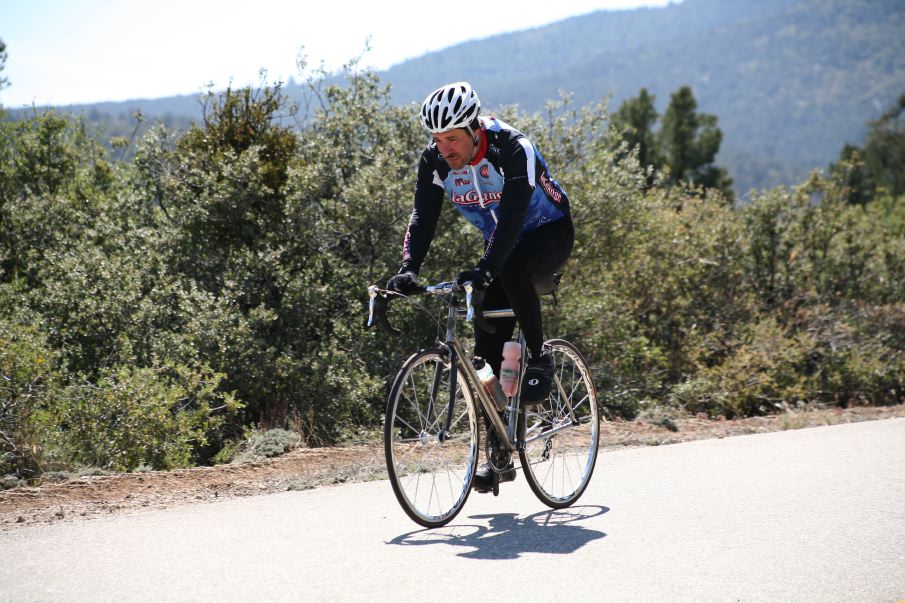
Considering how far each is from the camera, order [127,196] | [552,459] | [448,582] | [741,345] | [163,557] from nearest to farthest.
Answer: [448,582]
[163,557]
[552,459]
[127,196]
[741,345]

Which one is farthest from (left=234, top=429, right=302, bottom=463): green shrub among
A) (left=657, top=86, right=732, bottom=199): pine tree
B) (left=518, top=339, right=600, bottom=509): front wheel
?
(left=657, top=86, right=732, bottom=199): pine tree

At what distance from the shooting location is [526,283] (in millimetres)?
5074

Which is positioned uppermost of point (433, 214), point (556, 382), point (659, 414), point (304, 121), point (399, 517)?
point (304, 121)

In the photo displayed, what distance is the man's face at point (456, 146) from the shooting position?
494cm

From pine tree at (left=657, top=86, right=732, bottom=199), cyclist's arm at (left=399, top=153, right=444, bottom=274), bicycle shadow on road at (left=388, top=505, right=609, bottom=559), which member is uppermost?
pine tree at (left=657, top=86, right=732, bottom=199)

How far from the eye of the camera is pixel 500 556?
4.33 m

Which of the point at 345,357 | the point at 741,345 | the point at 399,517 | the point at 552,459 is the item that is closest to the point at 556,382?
the point at 552,459

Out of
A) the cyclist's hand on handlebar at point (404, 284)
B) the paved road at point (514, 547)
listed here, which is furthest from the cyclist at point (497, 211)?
the paved road at point (514, 547)

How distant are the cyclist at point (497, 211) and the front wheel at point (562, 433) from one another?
22 centimetres

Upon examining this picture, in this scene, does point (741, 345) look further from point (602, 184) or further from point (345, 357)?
point (345, 357)

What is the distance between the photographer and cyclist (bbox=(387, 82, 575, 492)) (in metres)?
4.83

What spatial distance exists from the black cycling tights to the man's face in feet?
2.01

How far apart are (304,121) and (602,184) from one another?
406cm

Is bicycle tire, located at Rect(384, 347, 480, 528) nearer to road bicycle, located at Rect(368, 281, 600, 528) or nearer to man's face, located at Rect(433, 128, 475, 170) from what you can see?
road bicycle, located at Rect(368, 281, 600, 528)
